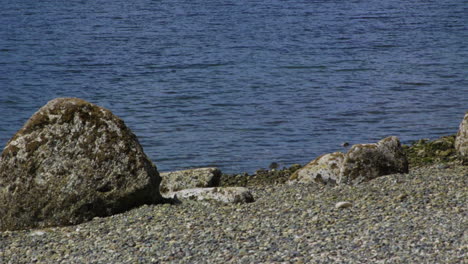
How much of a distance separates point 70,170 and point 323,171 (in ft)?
16.4

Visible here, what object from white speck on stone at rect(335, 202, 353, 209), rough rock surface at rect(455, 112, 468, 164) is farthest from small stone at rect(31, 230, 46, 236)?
rough rock surface at rect(455, 112, 468, 164)

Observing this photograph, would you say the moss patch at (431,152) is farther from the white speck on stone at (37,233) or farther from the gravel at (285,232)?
the white speck on stone at (37,233)

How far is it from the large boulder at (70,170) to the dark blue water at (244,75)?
282 inches

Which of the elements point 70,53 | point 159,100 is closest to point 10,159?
point 159,100

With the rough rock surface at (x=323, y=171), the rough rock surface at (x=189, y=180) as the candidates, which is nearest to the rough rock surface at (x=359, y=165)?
the rough rock surface at (x=323, y=171)

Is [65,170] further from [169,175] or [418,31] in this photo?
[418,31]

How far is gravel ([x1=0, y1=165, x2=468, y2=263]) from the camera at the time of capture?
9.36 metres

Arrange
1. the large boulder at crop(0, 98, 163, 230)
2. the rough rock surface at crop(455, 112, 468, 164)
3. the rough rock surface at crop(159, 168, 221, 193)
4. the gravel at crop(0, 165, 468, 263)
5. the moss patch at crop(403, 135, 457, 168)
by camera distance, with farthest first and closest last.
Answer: the moss patch at crop(403, 135, 457, 168)
the rough rock surface at crop(455, 112, 468, 164)
the rough rock surface at crop(159, 168, 221, 193)
the large boulder at crop(0, 98, 163, 230)
the gravel at crop(0, 165, 468, 263)

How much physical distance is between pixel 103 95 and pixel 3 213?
16.8 m

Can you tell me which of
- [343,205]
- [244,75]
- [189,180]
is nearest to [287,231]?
[343,205]

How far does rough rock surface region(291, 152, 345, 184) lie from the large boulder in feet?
11.7

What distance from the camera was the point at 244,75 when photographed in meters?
32.9

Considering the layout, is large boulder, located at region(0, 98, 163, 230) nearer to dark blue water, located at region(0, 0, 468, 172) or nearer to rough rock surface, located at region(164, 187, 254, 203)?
rough rock surface, located at region(164, 187, 254, 203)

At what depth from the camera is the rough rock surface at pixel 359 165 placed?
14344mm
